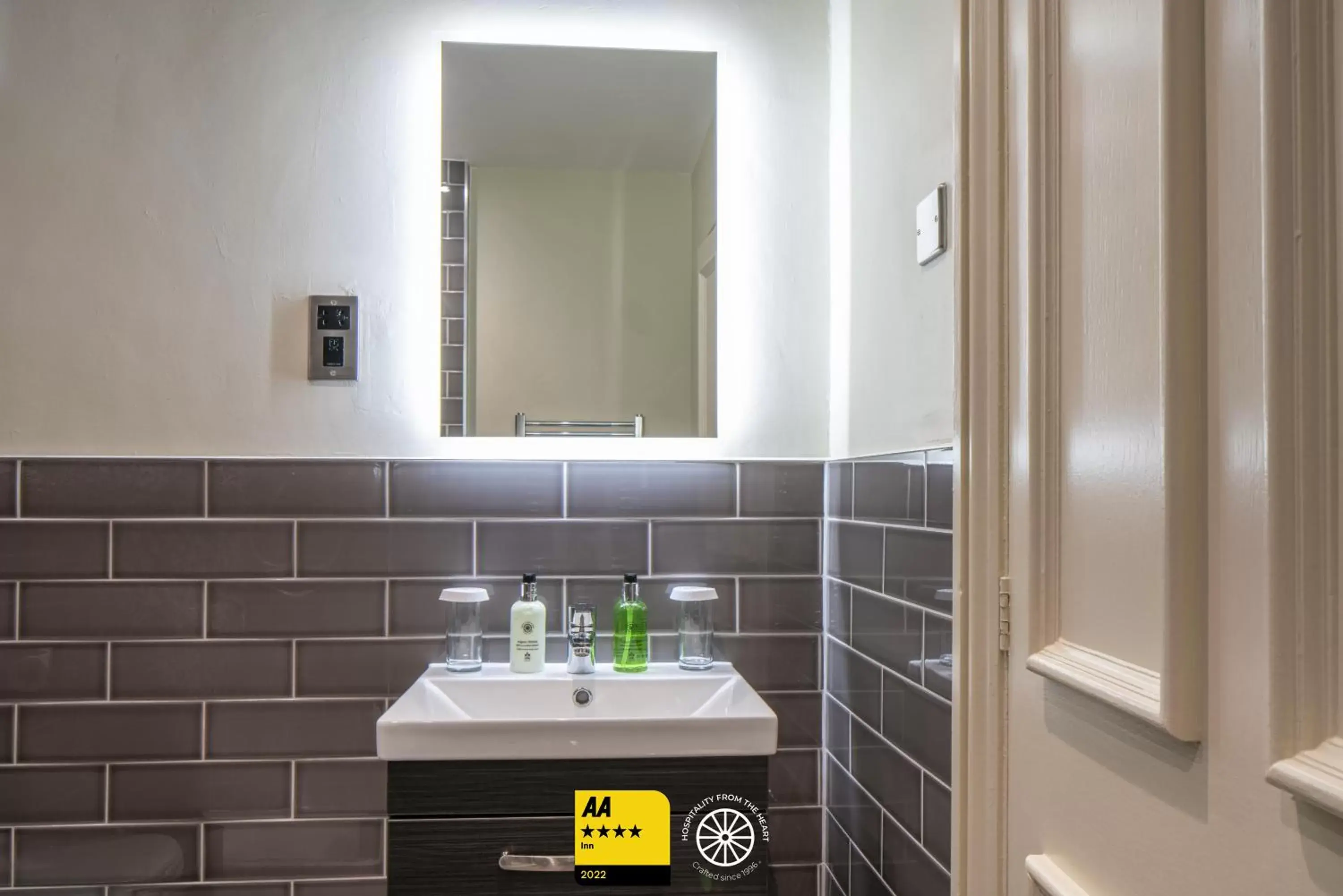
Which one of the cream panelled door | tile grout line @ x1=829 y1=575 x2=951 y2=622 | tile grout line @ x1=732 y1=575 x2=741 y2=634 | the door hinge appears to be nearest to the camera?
the cream panelled door

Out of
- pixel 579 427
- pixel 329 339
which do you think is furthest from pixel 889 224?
pixel 329 339

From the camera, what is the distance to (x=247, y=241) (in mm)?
1856

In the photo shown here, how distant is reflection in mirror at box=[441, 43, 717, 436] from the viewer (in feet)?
6.28

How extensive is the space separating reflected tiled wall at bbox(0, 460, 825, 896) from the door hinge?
92cm

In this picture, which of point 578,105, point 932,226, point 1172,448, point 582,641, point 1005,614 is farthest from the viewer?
point 578,105

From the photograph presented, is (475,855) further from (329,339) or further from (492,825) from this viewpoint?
(329,339)

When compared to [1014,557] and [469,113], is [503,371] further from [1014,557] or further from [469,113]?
[1014,557]

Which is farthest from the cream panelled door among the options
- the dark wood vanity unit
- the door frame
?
the dark wood vanity unit

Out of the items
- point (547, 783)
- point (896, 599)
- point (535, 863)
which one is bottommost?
point (535, 863)

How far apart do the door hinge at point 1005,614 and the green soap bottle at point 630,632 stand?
33.7 inches

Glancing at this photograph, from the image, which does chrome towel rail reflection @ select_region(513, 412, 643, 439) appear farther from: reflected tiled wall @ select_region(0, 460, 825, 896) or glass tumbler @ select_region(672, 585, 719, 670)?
glass tumbler @ select_region(672, 585, 719, 670)

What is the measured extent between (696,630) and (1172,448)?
4.08ft

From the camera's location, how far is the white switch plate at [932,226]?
1.31 meters

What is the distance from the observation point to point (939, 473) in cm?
129
